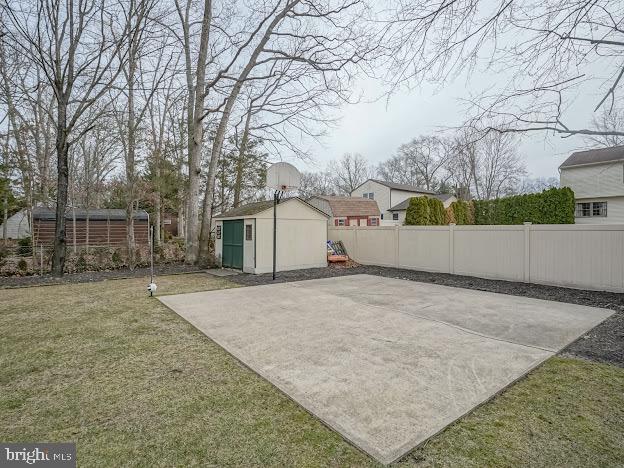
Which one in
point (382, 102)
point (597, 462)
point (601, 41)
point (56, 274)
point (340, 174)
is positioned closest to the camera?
point (597, 462)

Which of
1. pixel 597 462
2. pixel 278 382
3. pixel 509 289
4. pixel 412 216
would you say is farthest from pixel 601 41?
pixel 412 216

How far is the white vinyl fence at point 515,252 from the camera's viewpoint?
667 centimetres

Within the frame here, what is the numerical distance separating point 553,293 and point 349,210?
20.0 meters

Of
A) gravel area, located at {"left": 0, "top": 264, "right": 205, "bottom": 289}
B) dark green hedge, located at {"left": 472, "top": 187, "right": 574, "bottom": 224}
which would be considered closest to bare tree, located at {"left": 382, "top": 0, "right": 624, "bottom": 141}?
gravel area, located at {"left": 0, "top": 264, "right": 205, "bottom": 289}

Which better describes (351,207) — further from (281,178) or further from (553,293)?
(553,293)

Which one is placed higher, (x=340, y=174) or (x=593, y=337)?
(x=340, y=174)

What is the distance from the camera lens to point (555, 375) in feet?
9.89

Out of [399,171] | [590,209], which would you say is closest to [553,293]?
[590,209]

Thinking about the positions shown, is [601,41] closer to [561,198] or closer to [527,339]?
[527,339]

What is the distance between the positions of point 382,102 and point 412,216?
12922mm

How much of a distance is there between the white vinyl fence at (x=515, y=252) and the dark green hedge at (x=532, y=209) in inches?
371

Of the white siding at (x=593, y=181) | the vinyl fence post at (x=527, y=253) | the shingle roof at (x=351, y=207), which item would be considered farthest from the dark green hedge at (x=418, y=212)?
the white siding at (x=593, y=181)

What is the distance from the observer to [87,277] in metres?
A: 9.11

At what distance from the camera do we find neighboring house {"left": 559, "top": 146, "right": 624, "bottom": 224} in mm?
17812
